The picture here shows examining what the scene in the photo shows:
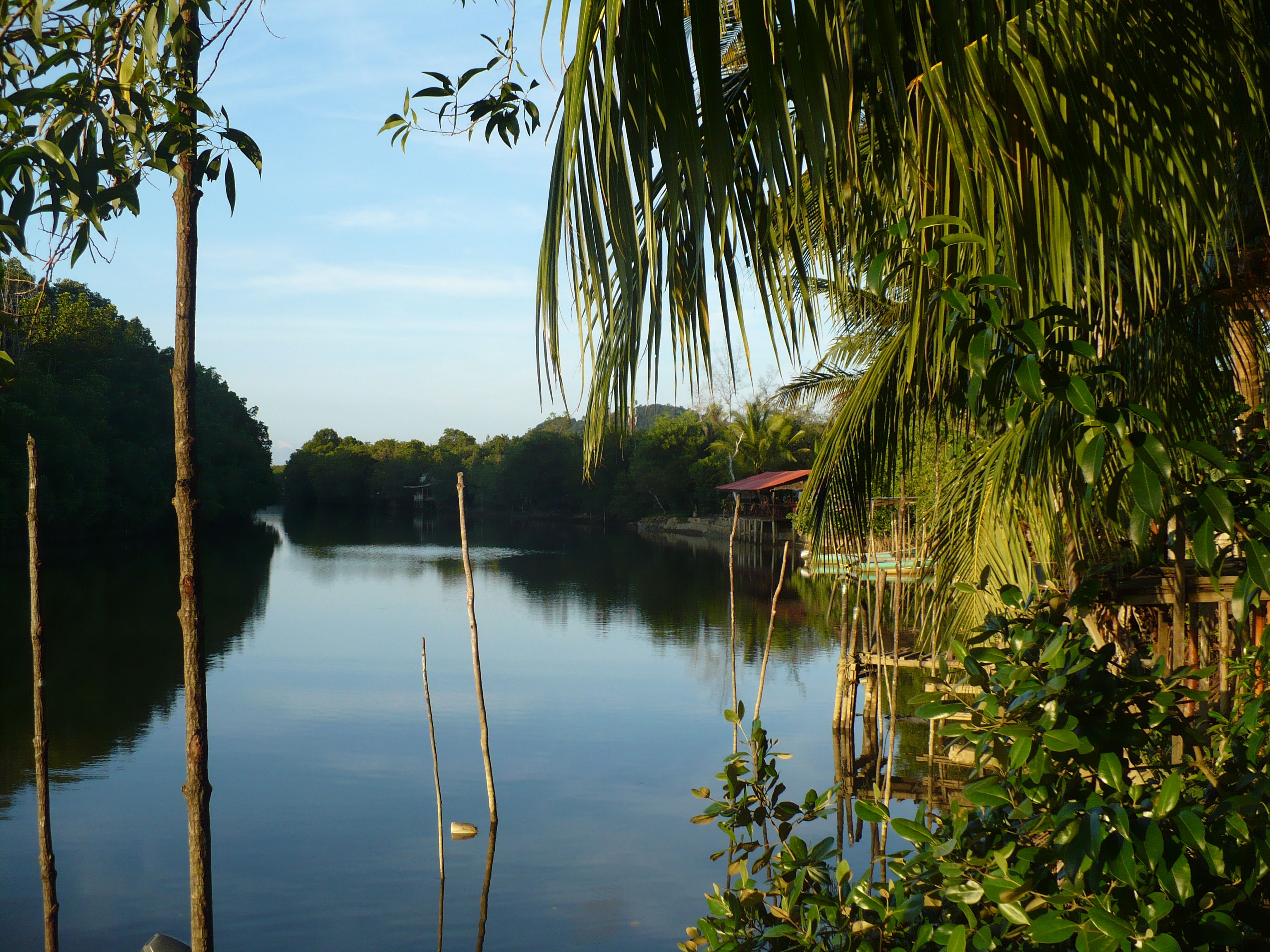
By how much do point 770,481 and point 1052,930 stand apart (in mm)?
26228

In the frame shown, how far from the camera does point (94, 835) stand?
717 cm

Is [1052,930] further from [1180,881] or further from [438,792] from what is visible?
[438,792]

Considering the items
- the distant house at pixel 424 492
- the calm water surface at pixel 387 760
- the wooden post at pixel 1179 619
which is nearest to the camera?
the wooden post at pixel 1179 619

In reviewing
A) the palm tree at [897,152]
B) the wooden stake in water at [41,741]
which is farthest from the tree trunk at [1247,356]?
the wooden stake in water at [41,741]

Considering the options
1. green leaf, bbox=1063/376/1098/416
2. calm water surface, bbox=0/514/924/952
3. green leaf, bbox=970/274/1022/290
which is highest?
green leaf, bbox=970/274/1022/290

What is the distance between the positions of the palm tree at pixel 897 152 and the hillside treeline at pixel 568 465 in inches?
13.5

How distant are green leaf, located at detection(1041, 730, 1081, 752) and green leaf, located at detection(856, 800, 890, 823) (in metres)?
0.33

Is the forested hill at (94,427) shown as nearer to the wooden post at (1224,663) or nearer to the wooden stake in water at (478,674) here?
the wooden stake in water at (478,674)

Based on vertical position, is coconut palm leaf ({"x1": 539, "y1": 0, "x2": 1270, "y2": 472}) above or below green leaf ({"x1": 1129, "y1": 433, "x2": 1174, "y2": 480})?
above

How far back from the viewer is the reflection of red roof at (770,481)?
25719 mm

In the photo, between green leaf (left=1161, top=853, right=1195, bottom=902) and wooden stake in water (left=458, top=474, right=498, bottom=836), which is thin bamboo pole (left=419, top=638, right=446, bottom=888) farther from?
green leaf (left=1161, top=853, right=1195, bottom=902)

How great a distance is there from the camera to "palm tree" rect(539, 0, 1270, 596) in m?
1.11

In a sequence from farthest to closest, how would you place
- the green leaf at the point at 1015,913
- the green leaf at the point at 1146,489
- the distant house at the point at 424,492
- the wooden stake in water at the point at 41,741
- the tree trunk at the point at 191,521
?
the distant house at the point at 424,492 < the wooden stake in water at the point at 41,741 < the tree trunk at the point at 191,521 < the green leaf at the point at 1015,913 < the green leaf at the point at 1146,489

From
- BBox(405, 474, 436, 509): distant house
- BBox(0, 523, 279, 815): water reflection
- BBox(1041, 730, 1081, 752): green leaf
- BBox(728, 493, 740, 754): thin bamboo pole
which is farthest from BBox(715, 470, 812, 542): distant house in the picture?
BBox(405, 474, 436, 509): distant house
